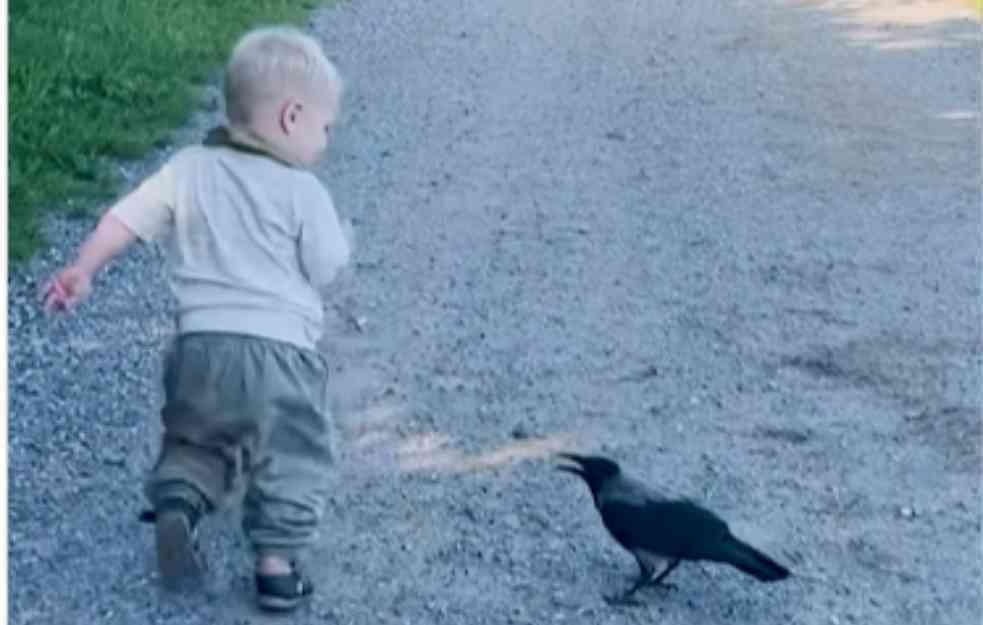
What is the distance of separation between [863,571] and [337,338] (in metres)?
2.23

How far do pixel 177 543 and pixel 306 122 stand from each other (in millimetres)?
870

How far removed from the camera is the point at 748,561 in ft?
18.1

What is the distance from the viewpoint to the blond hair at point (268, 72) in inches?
213

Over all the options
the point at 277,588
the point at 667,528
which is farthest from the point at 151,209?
the point at 667,528

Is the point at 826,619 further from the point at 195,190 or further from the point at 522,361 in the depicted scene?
the point at 522,361

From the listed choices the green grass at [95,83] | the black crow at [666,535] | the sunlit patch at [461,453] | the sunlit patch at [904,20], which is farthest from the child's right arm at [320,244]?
the sunlit patch at [904,20]

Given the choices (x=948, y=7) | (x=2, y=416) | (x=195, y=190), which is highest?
(x=195, y=190)

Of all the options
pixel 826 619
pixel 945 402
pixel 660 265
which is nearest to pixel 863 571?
pixel 826 619

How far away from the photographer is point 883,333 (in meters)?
7.92

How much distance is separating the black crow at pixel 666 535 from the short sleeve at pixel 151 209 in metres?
1.09

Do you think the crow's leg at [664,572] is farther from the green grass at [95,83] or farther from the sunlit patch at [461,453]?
the green grass at [95,83]

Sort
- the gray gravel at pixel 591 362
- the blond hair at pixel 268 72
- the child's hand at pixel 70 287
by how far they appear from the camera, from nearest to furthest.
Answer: the child's hand at pixel 70 287
the blond hair at pixel 268 72
the gray gravel at pixel 591 362

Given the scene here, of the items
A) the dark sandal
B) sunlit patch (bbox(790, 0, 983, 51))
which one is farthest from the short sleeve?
sunlit patch (bbox(790, 0, 983, 51))

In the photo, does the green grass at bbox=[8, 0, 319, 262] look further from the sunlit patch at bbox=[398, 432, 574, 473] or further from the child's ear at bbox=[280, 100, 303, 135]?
the child's ear at bbox=[280, 100, 303, 135]
